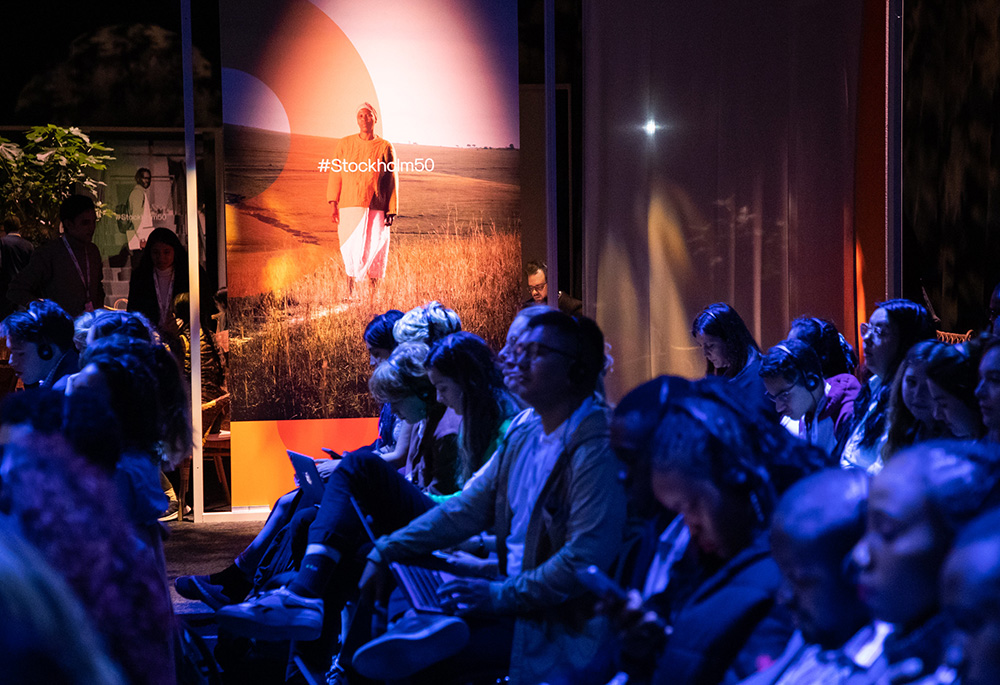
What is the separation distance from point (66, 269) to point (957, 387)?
16.0 ft

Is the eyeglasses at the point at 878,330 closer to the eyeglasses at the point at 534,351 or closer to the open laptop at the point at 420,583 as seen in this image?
the eyeglasses at the point at 534,351

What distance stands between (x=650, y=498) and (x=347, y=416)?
4.24 m

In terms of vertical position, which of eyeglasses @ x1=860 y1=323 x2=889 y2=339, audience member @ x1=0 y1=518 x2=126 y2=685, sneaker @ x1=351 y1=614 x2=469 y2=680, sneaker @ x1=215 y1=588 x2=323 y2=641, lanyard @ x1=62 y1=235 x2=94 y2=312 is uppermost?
lanyard @ x1=62 y1=235 x2=94 y2=312

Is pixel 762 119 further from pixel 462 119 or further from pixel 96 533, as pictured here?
pixel 96 533

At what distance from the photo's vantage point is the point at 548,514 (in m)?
2.03

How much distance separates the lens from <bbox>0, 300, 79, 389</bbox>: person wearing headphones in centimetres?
361

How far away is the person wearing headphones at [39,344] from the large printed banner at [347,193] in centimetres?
179

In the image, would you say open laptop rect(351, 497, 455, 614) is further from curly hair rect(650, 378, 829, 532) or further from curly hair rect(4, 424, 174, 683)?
curly hair rect(650, 378, 829, 532)

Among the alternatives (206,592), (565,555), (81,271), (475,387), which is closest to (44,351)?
(206,592)

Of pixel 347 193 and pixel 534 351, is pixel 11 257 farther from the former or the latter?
pixel 534 351

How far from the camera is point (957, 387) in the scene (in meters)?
2.29

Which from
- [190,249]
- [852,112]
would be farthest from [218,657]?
[852,112]

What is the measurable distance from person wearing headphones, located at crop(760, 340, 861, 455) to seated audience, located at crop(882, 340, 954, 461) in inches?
20.8

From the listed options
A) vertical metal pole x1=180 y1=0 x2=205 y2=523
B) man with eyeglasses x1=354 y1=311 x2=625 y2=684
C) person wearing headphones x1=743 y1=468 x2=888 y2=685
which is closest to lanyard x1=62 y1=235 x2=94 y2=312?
vertical metal pole x1=180 y1=0 x2=205 y2=523
